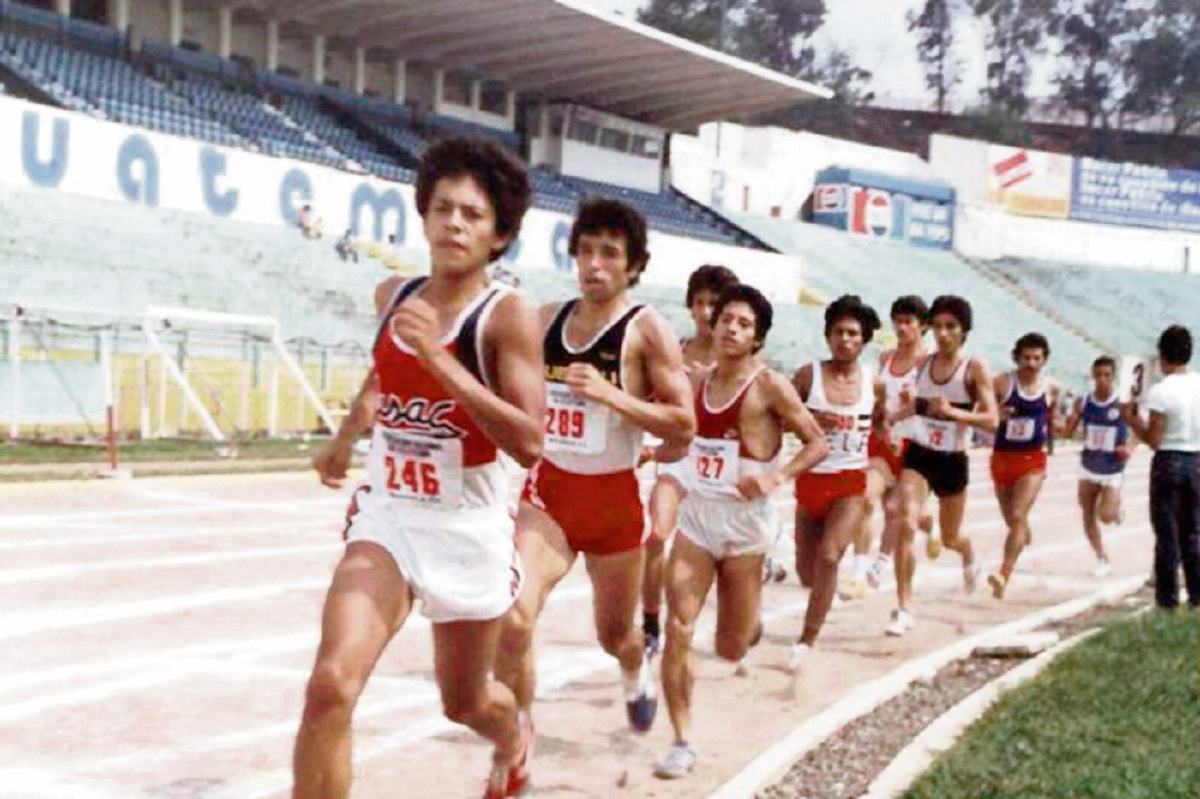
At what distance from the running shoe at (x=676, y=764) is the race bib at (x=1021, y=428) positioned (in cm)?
738

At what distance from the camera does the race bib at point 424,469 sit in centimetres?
515

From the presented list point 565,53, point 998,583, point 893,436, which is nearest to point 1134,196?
point 565,53

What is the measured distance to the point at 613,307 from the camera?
7.08m

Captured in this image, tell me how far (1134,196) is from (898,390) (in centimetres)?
7039

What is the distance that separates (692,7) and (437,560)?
10954cm

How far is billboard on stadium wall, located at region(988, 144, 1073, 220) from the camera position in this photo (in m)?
76.0

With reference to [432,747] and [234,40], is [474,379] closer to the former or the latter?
[432,747]

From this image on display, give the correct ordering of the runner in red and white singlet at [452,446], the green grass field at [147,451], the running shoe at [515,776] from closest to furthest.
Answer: the runner in red and white singlet at [452,446], the running shoe at [515,776], the green grass field at [147,451]

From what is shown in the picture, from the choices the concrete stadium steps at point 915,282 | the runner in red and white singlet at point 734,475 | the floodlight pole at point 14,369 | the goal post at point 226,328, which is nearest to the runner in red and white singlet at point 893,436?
the runner in red and white singlet at point 734,475

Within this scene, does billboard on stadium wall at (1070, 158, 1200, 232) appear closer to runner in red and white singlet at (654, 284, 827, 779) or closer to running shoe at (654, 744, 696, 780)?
runner in red and white singlet at (654, 284, 827, 779)

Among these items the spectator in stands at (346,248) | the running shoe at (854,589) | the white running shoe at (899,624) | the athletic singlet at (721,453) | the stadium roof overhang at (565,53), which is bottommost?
the white running shoe at (899,624)

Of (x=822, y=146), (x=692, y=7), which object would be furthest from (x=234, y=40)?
(x=692, y=7)

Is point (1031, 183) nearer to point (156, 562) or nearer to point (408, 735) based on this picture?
point (156, 562)

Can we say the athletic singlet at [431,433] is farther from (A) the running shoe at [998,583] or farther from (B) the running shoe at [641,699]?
(A) the running shoe at [998,583]
